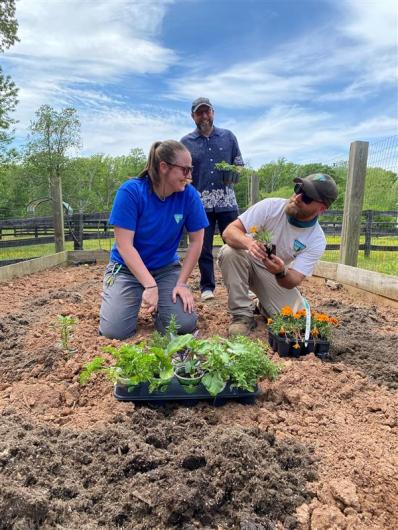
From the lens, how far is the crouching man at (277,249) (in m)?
2.95

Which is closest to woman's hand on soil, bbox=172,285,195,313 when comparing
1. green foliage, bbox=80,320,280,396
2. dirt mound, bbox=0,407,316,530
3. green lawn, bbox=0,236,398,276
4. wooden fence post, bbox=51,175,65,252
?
green foliage, bbox=80,320,280,396

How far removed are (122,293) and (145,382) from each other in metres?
1.29

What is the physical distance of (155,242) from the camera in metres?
3.32

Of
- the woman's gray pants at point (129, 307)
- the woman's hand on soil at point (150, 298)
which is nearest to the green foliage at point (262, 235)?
the woman's gray pants at point (129, 307)

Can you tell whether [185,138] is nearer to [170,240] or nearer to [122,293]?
[170,240]

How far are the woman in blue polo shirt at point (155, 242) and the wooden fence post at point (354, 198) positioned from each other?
255 centimetres

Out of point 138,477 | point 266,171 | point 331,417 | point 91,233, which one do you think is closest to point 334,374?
point 331,417

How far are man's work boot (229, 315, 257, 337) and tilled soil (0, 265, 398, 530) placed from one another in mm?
654

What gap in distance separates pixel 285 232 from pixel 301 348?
90 cm

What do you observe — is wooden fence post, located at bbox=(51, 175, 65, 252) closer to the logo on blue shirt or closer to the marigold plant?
the logo on blue shirt

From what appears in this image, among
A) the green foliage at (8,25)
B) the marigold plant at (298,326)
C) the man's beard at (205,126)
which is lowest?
the marigold plant at (298,326)

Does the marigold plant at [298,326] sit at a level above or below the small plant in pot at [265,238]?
below

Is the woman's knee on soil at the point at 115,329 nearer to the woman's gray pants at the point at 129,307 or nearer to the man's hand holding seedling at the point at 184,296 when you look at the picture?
the woman's gray pants at the point at 129,307

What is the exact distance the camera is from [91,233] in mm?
8672
